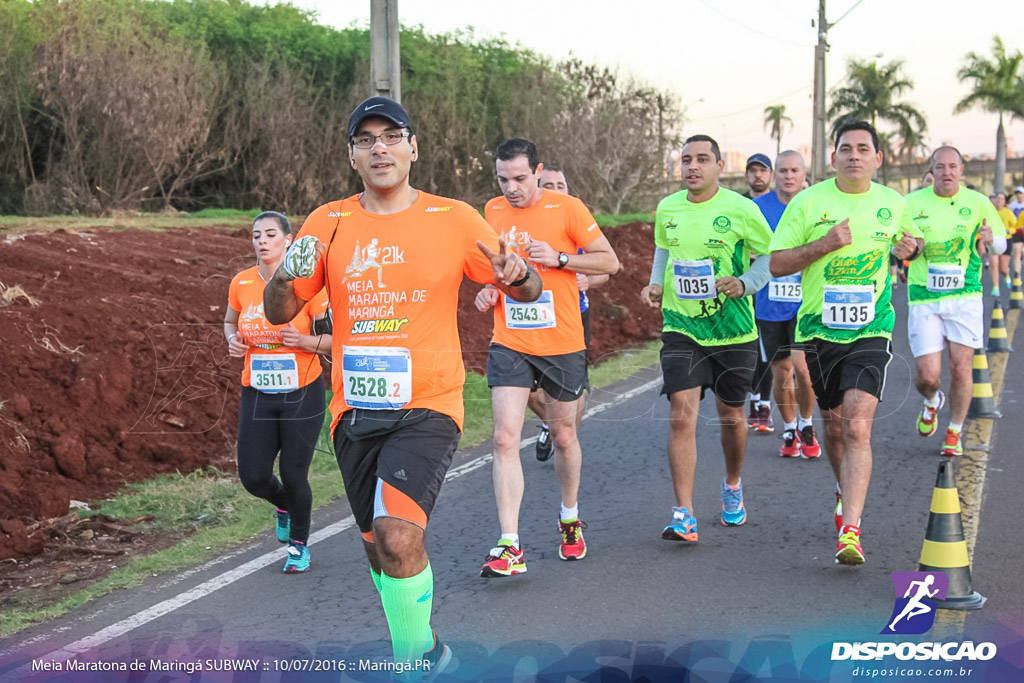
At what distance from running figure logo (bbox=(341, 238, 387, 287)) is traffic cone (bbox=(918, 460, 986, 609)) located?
291cm

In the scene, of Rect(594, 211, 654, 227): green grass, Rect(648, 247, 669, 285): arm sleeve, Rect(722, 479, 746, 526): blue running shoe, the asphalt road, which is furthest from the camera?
Rect(594, 211, 654, 227): green grass

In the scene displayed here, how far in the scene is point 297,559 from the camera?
19.6 feet

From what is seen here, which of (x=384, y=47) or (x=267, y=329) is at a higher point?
(x=384, y=47)

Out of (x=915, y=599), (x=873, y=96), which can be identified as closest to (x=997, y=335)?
(x=915, y=599)

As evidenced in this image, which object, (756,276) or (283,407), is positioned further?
(756,276)

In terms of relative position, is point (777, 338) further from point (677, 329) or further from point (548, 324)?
point (548, 324)

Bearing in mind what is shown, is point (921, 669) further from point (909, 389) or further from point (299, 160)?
point (299, 160)

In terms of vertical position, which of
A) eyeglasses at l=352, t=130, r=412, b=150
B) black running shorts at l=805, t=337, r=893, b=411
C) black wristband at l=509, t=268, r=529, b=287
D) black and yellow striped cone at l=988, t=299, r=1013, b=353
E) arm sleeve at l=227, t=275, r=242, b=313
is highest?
eyeglasses at l=352, t=130, r=412, b=150

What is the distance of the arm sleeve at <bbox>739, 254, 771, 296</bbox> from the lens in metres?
6.37

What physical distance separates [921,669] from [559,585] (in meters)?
1.84

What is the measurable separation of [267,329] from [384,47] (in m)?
5.29

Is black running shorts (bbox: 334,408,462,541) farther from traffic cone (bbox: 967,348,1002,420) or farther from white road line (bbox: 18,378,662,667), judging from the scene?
traffic cone (bbox: 967,348,1002,420)

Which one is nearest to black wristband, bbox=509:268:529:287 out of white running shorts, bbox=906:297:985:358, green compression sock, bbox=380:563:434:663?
green compression sock, bbox=380:563:434:663

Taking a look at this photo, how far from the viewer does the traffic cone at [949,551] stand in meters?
5.11
